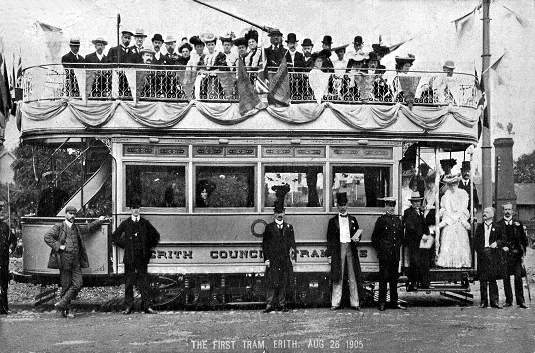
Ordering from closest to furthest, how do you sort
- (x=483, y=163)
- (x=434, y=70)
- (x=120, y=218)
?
1. (x=120, y=218)
2. (x=434, y=70)
3. (x=483, y=163)

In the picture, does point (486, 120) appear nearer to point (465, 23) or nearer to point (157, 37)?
point (465, 23)

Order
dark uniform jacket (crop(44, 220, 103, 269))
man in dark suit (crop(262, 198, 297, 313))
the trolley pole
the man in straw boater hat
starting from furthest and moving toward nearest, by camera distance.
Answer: the trolley pole → the man in straw boater hat → man in dark suit (crop(262, 198, 297, 313)) → dark uniform jacket (crop(44, 220, 103, 269))

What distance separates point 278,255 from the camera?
1066 cm

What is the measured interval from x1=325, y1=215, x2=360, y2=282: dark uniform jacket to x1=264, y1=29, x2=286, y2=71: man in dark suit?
110 inches

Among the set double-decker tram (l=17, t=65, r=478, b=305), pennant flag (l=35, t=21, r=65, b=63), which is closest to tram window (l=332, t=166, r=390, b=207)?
double-decker tram (l=17, t=65, r=478, b=305)

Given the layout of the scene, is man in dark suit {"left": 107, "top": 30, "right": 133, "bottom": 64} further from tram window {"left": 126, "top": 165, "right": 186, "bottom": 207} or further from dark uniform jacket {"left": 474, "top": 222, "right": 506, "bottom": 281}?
dark uniform jacket {"left": 474, "top": 222, "right": 506, "bottom": 281}

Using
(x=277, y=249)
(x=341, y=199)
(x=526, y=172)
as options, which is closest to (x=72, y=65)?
(x=277, y=249)

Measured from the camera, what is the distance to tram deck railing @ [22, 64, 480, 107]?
436 inches

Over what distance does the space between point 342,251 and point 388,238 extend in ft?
2.51

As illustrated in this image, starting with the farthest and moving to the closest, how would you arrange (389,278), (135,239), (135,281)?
(389,278), (135,281), (135,239)

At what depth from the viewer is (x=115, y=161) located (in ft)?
36.2

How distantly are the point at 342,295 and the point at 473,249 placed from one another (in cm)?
236

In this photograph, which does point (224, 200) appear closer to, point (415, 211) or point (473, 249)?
point (415, 211)

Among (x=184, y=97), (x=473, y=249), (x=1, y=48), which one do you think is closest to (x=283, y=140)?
(x=184, y=97)
